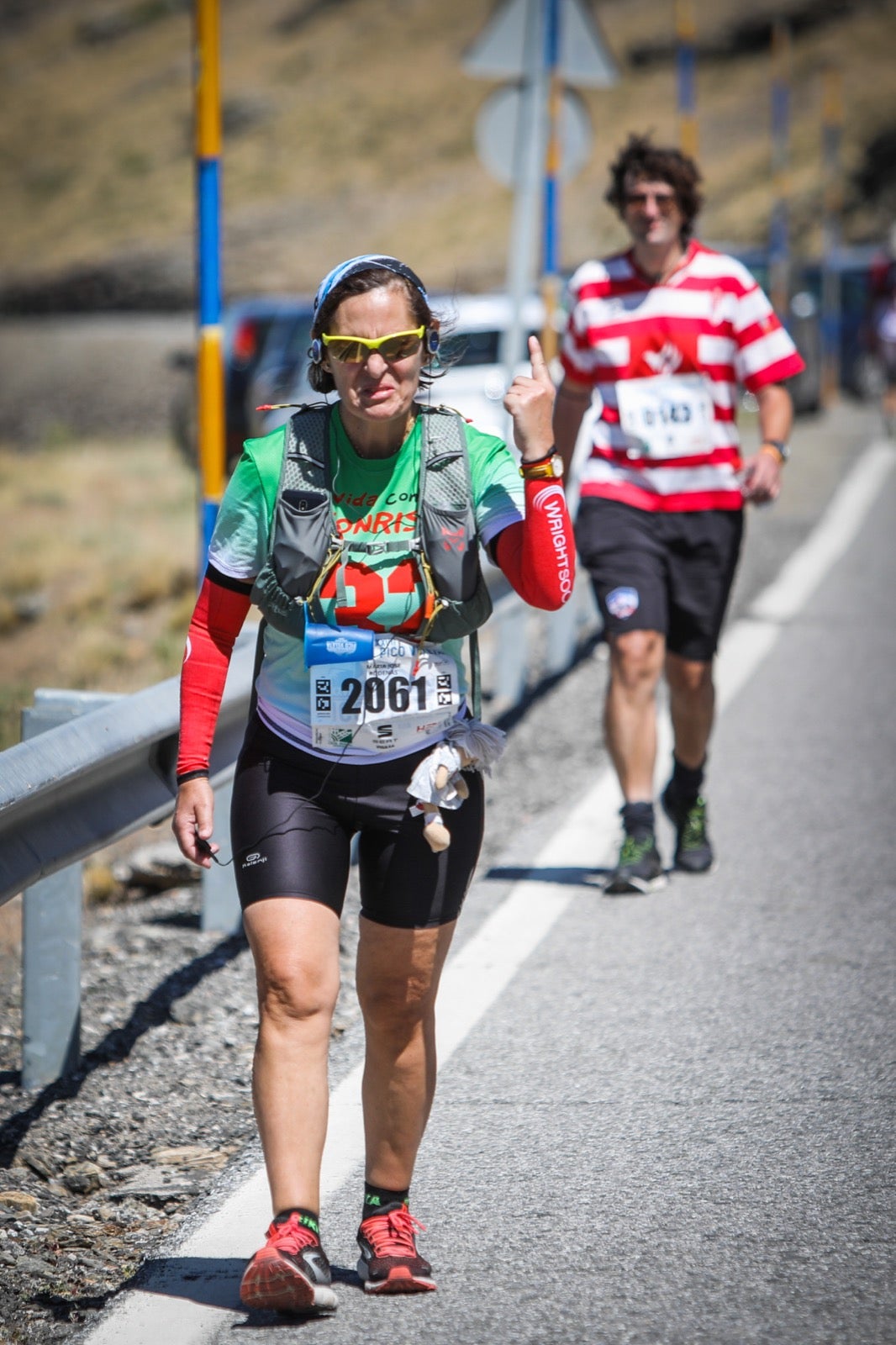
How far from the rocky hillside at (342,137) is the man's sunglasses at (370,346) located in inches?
1813

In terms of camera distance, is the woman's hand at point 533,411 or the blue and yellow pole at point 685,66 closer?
the woman's hand at point 533,411

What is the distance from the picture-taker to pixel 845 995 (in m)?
4.93

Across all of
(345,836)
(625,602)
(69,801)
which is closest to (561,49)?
(625,602)

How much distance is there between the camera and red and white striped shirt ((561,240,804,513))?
595cm

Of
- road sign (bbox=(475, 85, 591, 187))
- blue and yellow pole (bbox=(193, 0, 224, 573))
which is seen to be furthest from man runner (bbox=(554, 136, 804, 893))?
road sign (bbox=(475, 85, 591, 187))

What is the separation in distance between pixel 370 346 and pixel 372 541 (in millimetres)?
341

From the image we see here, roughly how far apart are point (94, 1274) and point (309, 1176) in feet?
2.19

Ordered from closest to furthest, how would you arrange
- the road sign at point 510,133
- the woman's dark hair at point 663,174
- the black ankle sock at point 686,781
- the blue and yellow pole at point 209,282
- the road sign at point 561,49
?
the woman's dark hair at point 663,174
the black ankle sock at point 686,781
the blue and yellow pole at point 209,282
the road sign at point 561,49
the road sign at point 510,133

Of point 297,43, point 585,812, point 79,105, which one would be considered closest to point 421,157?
point 297,43

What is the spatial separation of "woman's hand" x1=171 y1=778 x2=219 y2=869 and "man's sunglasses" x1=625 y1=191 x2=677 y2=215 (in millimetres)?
3257

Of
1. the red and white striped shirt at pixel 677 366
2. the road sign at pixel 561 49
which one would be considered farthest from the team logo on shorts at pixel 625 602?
the road sign at pixel 561 49

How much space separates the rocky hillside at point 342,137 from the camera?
6512 cm

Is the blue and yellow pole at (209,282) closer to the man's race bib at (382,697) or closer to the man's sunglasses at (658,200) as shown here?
the man's sunglasses at (658,200)

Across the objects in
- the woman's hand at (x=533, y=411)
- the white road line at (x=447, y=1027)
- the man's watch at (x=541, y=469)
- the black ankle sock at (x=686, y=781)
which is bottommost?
the white road line at (x=447, y=1027)
